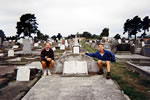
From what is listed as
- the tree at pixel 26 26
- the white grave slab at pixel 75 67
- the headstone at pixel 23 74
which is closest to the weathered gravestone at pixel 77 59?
the white grave slab at pixel 75 67

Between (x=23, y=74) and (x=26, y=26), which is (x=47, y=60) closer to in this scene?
(x=23, y=74)

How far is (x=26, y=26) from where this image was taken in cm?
5997

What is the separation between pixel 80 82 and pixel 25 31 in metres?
60.3

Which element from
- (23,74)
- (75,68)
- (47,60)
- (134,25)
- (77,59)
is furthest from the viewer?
(134,25)

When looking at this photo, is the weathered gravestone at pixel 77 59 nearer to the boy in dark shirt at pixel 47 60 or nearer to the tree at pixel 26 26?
the boy in dark shirt at pixel 47 60

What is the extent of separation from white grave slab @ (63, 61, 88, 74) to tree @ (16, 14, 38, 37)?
58.4 metres

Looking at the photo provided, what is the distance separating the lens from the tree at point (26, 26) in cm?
5916

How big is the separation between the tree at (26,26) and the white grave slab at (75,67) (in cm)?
5841

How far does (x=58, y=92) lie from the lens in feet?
10.9

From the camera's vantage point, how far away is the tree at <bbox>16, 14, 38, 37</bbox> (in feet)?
194

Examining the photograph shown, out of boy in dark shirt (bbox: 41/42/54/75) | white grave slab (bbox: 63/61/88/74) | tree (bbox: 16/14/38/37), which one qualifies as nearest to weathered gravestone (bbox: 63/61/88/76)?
white grave slab (bbox: 63/61/88/74)

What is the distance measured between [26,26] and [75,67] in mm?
59829

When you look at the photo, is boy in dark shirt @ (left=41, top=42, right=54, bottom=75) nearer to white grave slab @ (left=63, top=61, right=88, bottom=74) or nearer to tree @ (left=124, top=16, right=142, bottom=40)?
white grave slab @ (left=63, top=61, right=88, bottom=74)

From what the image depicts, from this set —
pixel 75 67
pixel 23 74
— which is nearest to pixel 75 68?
pixel 75 67
